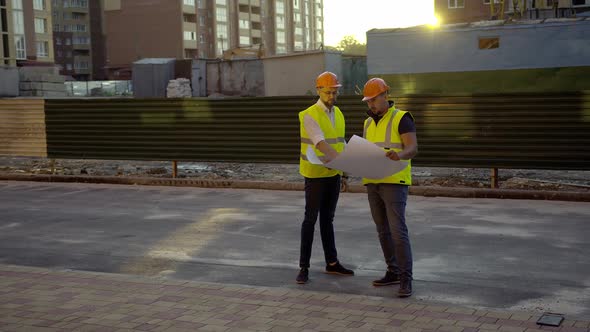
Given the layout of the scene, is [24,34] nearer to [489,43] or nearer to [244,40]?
[244,40]

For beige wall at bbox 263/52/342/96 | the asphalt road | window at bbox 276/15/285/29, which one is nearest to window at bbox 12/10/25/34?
beige wall at bbox 263/52/342/96

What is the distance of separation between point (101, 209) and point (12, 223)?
1.58 metres

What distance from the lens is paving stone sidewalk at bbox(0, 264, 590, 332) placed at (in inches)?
233

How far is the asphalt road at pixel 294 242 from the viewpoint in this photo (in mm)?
7309

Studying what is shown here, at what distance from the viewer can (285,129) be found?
15.2 m

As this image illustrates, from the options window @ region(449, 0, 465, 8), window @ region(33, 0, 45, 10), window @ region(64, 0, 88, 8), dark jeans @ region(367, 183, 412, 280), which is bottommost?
dark jeans @ region(367, 183, 412, 280)

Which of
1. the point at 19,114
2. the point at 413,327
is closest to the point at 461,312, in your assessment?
the point at 413,327

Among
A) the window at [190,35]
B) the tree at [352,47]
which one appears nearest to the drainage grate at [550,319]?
the window at [190,35]

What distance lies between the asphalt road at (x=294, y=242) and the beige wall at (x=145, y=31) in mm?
93829

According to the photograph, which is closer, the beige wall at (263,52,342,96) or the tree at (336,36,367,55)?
the beige wall at (263,52,342,96)

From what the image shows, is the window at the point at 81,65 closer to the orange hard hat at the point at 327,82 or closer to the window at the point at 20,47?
the window at the point at 20,47

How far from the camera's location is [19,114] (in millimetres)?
17703

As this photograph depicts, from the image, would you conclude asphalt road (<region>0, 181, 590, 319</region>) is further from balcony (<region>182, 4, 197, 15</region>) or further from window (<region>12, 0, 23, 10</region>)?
balcony (<region>182, 4, 197, 15</region>)

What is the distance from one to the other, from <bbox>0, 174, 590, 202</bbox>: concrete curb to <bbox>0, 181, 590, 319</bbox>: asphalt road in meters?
0.24
